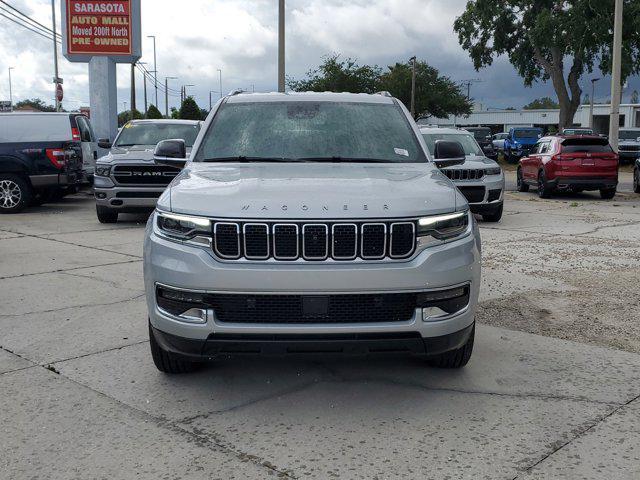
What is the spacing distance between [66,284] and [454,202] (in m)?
4.93

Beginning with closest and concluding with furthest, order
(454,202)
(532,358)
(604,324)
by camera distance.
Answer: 1. (454,202)
2. (532,358)
3. (604,324)

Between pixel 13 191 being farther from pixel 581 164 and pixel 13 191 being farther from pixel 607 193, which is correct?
pixel 607 193

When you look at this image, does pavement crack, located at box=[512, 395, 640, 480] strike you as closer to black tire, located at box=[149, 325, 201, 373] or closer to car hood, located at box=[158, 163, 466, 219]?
car hood, located at box=[158, 163, 466, 219]

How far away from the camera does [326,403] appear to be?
425cm

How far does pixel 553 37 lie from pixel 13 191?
101 feet

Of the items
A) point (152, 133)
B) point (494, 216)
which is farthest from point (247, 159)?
point (152, 133)

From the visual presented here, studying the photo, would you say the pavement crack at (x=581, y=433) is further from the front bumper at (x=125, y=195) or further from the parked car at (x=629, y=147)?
the parked car at (x=629, y=147)

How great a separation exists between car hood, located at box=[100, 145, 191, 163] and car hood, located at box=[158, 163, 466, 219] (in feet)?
27.4

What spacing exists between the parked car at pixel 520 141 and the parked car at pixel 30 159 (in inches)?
1175

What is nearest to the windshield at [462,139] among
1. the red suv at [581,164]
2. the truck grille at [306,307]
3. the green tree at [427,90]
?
the red suv at [581,164]

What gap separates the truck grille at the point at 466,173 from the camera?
510 inches

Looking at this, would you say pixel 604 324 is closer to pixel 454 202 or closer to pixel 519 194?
pixel 454 202

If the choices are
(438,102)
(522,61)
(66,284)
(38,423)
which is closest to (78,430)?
(38,423)

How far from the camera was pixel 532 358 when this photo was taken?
5137 millimetres
